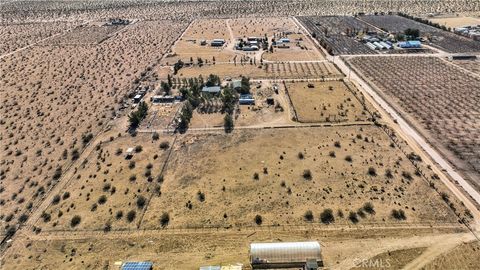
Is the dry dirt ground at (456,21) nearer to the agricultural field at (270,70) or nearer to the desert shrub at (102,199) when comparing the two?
the agricultural field at (270,70)

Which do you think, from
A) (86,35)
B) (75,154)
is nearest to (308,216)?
(75,154)

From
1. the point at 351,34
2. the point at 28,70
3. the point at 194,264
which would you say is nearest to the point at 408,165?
the point at 194,264

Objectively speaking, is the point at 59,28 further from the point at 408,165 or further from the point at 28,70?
the point at 408,165

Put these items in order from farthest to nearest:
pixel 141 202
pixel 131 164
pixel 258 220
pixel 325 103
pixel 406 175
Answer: pixel 325 103
pixel 131 164
pixel 406 175
pixel 141 202
pixel 258 220

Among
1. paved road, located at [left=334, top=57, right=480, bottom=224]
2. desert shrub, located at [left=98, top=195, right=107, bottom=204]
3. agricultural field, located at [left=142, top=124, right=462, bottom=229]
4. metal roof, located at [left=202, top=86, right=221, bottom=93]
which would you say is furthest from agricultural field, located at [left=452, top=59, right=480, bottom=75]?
desert shrub, located at [left=98, top=195, right=107, bottom=204]

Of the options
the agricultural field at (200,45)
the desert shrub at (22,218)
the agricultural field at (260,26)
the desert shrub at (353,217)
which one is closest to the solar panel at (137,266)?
the desert shrub at (22,218)

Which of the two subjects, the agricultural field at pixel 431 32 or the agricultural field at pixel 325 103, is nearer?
the agricultural field at pixel 325 103

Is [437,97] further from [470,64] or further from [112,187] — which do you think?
[112,187]
